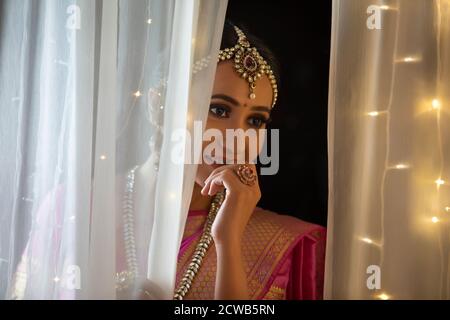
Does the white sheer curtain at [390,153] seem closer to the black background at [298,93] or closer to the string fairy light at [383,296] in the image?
the string fairy light at [383,296]

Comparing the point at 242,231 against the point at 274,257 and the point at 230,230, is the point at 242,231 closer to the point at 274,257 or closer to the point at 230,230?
the point at 230,230

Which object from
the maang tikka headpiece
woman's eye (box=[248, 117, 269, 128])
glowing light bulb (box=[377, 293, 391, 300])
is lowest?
glowing light bulb (box=[377, 293, 391, 300])

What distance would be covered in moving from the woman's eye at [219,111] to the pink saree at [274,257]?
0.27 meters

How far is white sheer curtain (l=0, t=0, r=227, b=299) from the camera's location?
94 cm

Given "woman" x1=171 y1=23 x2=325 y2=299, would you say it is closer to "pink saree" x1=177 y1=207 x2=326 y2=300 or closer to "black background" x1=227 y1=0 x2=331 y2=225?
"pink saree" x1=177 y1=207 x2=326 y2=300

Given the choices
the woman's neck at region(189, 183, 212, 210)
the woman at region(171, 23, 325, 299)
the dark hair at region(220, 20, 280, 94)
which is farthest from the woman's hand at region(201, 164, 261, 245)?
the dark hair at region(220, 20, 280, 94)

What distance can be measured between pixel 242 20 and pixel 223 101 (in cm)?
41

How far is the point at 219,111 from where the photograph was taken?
118cm

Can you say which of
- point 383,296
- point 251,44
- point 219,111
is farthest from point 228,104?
point 383,296

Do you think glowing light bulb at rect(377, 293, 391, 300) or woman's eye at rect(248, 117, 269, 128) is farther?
woman's eye at rect(248, 117, 269, 128)

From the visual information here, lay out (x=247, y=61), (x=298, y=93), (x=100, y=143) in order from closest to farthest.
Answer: (x=100, y=143)
(x=247, y=61)
(x=298, y=93)

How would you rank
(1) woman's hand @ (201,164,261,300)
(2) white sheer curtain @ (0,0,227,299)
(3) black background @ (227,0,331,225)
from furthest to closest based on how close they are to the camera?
(3) black background @ (227,0,331,225), (1) woman's hand @ (201,164,261,300), (2) white sheer curtain @ (0,0,227,299)

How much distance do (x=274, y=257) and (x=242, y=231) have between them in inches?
6.2

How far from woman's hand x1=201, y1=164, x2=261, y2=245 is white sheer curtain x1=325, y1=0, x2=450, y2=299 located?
207mm
